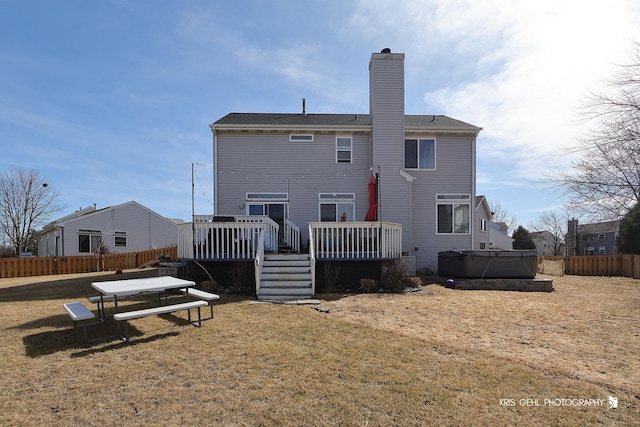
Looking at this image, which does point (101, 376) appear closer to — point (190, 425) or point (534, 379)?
point (190, 425)

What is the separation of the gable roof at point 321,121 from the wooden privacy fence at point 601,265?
337 inches

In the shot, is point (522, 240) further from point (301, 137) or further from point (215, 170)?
point (215, 170)

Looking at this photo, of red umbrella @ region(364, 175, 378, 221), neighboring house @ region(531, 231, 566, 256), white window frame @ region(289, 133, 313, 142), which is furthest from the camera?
neighboring house @ region(531, 231, 566, 256)

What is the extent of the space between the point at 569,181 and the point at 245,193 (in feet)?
39.5

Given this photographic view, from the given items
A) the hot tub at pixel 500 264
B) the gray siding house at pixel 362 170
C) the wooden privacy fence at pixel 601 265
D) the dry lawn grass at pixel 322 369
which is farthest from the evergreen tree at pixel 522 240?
the dry lawn grass at pixel 322 369

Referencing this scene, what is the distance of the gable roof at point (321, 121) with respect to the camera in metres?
13.4

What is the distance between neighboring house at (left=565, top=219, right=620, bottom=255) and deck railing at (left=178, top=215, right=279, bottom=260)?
34.9m

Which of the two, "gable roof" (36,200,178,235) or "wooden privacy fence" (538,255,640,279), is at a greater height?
"gable roof" (36,200,178,235)

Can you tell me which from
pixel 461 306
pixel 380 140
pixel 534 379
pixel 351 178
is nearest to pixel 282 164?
pixel 351 178

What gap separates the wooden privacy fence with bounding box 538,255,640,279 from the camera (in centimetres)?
1500

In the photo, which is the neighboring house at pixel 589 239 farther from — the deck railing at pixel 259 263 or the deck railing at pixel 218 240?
the deck railing at pixel 218 240

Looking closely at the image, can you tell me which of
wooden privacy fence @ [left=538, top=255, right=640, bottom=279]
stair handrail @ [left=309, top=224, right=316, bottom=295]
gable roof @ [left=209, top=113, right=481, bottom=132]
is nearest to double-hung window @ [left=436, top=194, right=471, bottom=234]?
gable roof @ [left=209, top=113, right=481, bottom=132]

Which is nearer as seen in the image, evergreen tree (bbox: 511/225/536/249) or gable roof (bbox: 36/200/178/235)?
gable roof (bbox: 36/200/178/235)

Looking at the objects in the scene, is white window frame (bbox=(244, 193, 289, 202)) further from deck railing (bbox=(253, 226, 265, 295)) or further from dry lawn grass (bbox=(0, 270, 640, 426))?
dry lawn grass (bbox=(0, 270, 640, 426))
